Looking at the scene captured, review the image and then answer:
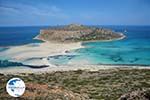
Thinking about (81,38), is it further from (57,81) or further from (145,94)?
(145,94)

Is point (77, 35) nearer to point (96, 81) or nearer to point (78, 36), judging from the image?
point (78, 36)

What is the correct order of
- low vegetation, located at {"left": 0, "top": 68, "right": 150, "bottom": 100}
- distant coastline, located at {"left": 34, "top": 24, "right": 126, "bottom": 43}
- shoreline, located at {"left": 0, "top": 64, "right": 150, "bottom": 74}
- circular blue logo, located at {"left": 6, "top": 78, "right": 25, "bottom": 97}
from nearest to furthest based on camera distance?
circular blue logo, located at {"left": 6, "top": 78, "right": 25, "bottom": 97} < low vegetation, located at {"left": 0, "top": 68, "right": 150, "bottom": 100} < shoreline, located at {"left": 0, "top": 64, "right": 150, "bottom": 74} < distant coastline, located at {"left": 34, "top": 24, "right": 126, "bottom": 43}

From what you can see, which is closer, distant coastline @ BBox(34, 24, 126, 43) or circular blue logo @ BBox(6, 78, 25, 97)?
circular blue logo @ BBox(6, 78, 25, 97)

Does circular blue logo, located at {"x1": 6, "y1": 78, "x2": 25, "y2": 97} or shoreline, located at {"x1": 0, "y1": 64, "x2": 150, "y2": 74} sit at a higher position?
circular blue logo, located at {"x1": 6, "y1": 78, "x2": 25, "y2": 97}

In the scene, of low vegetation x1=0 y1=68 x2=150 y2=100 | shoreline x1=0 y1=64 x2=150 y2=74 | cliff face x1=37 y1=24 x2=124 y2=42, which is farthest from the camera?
cliff face x1=37 y1=24 x2=124 y2=42

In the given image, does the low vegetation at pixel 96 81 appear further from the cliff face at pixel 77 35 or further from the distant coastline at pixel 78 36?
the cliff face at pixel 77 35

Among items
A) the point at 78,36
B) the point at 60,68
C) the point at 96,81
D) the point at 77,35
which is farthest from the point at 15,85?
the point at 77,35

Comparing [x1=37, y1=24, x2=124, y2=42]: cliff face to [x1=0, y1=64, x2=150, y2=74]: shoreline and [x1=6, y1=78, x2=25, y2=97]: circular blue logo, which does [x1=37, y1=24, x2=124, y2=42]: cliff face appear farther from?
[x1=6, y1=78, x2=25, y2=97]: circular blue logo

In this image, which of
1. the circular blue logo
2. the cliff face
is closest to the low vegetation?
the circular blue logo

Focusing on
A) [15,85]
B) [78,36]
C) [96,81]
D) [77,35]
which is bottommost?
[78,36]

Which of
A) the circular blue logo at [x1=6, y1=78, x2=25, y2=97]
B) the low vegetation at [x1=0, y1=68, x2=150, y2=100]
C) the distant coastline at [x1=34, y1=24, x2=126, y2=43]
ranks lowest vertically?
the distant coastline at [x1=34, y1=24, x2=126, y2=43]

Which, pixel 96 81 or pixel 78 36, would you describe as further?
pixel 78 36

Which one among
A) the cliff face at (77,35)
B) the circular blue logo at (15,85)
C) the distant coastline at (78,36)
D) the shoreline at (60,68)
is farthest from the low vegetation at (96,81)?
the cliff face at (77,35)
